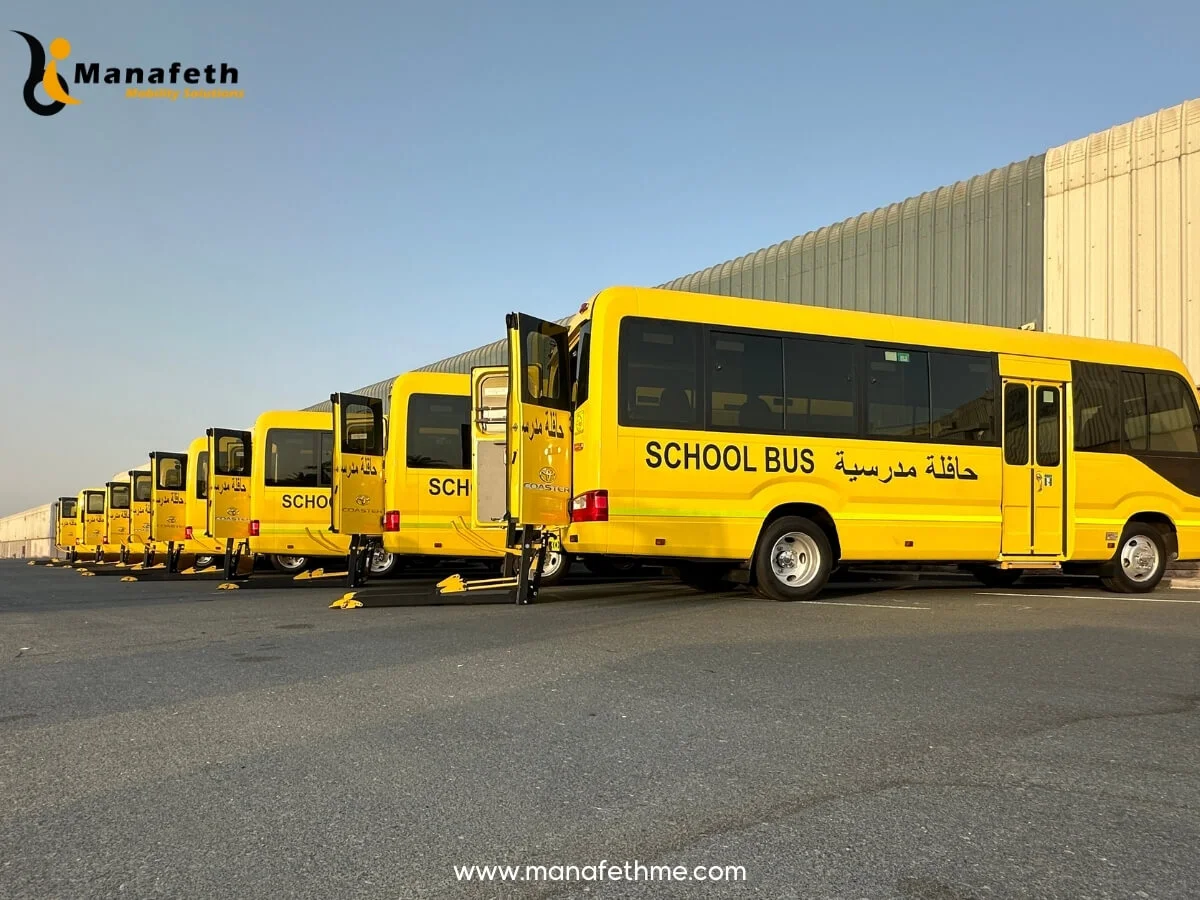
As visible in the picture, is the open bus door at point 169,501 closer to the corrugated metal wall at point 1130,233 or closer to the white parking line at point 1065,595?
the white parking line at point 1065,595

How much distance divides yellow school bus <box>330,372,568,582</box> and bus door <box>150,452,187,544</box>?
9.94 metres

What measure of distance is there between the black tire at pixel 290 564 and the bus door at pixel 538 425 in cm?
1151

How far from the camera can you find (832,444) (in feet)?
33.8

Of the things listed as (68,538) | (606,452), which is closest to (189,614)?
(606,452)

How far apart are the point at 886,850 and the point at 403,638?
538 cm

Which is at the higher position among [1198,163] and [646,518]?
[1198,163]

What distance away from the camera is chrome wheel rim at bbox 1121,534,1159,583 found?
38.8 ft

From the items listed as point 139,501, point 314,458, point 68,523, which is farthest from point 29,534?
point 314,458

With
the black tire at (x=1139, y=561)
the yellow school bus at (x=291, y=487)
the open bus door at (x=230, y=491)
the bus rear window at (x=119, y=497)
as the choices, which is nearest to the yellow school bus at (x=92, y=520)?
the bus rear window at (x=119, y=497)

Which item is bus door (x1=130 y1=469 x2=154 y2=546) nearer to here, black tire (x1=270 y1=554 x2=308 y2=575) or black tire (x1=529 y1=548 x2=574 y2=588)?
black tire (x1=270 y1=554 x2=308 y2=575)

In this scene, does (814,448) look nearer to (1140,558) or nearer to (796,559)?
(796,559)

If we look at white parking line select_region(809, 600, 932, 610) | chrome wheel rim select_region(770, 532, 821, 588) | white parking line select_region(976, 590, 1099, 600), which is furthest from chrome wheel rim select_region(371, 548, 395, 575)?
white parking line select_region(976, 590, 1099, 600)

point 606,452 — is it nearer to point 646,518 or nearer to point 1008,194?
point 646,518

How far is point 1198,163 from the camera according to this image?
50.8 ft
